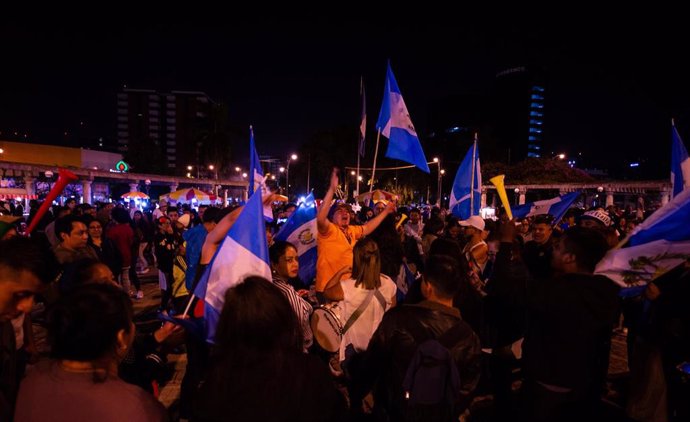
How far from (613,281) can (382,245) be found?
3.09 m

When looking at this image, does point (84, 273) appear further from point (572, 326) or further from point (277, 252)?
point (572, 326)

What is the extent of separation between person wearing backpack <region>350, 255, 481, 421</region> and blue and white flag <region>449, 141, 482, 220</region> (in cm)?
553

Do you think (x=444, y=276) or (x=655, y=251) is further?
(x=655, y=251)

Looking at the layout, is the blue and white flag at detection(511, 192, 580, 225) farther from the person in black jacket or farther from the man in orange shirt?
the person in black jacket

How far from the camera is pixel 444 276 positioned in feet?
8.63

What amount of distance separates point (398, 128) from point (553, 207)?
3186 mm

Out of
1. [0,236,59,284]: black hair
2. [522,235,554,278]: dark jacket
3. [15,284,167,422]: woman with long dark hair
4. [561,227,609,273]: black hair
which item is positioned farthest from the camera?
[522,235,554,278]: dark jacket

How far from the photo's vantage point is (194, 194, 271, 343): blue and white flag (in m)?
2.70

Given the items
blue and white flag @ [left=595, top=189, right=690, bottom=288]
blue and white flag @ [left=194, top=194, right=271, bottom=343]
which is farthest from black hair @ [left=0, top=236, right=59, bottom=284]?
blue and white flag @ [left=595, top=189, right=690, bottom=288]

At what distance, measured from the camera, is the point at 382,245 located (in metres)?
5.64

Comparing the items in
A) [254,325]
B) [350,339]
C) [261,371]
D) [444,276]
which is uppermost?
[444,276]

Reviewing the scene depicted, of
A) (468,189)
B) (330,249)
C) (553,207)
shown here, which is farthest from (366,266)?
(553,207)

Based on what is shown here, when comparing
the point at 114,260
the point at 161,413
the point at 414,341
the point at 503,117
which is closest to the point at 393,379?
the point at 414,341

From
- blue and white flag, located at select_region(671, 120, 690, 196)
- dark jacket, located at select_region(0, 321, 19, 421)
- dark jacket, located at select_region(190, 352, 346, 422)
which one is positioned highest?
blue and white flag, located at select_region(671, 120, 690, 196)
